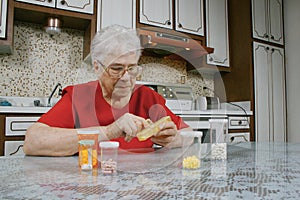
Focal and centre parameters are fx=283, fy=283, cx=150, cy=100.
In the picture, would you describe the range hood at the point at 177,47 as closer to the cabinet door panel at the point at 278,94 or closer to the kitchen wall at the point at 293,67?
the cabinet door panel at the point at 278,94

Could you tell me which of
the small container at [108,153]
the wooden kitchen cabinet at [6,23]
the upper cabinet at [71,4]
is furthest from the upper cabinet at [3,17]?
the small container at [108,153]

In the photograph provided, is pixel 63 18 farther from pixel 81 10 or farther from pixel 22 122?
pixel 22 122

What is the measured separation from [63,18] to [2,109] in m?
0.87

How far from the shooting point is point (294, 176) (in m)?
0.48

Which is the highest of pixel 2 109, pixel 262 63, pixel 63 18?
pixel 63 18

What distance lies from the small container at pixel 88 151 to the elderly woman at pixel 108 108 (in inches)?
4.3

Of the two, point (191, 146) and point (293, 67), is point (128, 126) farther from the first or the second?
point (293, 67)

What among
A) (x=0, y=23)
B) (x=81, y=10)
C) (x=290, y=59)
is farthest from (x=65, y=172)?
(x=290, y=59)

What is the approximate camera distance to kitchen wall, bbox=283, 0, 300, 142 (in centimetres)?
302

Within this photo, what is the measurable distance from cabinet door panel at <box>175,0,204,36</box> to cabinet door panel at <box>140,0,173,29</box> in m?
0.09

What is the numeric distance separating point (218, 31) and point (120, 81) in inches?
90.2

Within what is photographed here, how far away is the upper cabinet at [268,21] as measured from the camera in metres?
2.93

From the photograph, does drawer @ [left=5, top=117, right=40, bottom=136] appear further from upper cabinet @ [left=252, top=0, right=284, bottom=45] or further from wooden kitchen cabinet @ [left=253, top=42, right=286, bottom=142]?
upper cabinet @ [left=252, top=0, right=284, bottom=45]

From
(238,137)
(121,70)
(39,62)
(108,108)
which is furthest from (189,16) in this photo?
(121,70)
